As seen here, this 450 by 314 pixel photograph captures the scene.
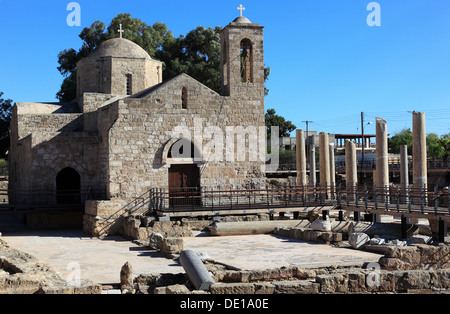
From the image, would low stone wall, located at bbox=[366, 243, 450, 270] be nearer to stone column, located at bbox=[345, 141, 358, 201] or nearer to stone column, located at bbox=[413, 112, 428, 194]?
stone column, located at bbox=[413, 112, 428, 194]

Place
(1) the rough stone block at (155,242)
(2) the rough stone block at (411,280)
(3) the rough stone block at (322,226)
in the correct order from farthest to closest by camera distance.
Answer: (3) the rough stone block at (322,226)
(1) the rough stone block at (155,242)
(2) the rough stone block at (411,280)

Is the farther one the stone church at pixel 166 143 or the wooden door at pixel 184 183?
the wooden door at pixel 184 183

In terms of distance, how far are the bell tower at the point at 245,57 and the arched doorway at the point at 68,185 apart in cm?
748

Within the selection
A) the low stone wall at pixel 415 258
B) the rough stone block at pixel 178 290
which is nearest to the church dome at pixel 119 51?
the low stone wall at pixel 415 258

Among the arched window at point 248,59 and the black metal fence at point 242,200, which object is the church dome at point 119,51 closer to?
the arched window at point 248,59

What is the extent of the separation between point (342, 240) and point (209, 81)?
77.7ft

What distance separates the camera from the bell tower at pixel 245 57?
23.0 meters

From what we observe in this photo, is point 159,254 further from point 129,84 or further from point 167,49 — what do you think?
point 167,49

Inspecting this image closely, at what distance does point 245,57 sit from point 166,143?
5.34 meters

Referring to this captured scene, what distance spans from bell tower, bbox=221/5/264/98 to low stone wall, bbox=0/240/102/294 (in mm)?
12987

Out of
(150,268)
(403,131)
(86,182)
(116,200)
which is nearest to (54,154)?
(86,182)

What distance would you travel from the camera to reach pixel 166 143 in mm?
21828

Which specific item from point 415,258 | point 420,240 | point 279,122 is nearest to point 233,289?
point 415,258
